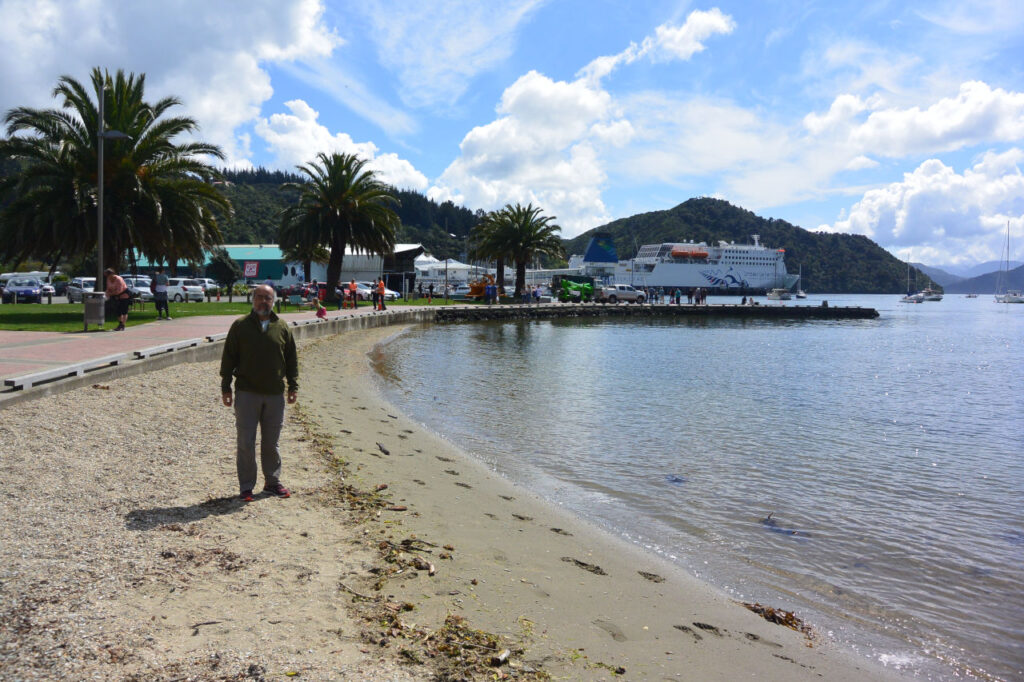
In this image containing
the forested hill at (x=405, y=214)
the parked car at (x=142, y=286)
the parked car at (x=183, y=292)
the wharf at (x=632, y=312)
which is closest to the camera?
the parked car at (x=142, y=286)

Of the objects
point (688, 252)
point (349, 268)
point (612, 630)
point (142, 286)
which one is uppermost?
point (688, 252)

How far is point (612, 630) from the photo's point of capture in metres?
4.35

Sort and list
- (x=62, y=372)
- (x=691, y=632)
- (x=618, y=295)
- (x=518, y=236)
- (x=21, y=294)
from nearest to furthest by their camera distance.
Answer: (x=691, y=632) → (x=62, y=372) → (x=21, y=294) → (x=518, y=236) → (x=618, y=295)

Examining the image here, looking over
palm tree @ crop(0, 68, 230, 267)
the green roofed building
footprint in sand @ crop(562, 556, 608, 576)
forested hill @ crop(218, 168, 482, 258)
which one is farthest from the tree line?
forested hill @ crop(218, 168, 482, 258)

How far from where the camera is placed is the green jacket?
5.71 metres

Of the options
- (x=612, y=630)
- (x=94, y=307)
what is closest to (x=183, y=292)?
(x=94, y=307)

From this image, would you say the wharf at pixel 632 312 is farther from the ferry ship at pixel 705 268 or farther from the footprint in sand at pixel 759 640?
the ferry ship at pixel 705 268

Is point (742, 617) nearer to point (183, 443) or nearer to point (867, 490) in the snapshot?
point (867, 490)

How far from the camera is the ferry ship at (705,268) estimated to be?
119750 mm

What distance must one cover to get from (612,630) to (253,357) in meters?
3.50

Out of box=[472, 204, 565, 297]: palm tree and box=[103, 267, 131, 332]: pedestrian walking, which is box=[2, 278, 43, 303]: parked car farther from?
box=[472, 204, 565, 297]: palm tree

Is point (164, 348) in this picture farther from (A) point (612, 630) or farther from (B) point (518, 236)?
(B) point (518, 236)

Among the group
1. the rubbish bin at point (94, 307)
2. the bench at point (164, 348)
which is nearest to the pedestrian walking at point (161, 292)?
the rubbish bin at point (94, 307)

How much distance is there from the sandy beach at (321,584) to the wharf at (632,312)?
3613 cm
